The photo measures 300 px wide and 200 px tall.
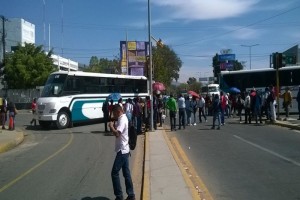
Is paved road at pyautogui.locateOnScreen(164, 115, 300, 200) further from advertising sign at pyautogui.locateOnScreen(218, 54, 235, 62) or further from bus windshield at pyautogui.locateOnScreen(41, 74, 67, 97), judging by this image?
advertising sign at pyautogui.locateOnScreen(218, 54, 235, 62)

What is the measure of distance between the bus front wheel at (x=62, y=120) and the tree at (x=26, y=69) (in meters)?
34.0

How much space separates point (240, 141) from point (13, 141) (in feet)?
30.1

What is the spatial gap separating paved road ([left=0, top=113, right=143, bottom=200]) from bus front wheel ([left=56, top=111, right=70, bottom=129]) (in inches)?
225

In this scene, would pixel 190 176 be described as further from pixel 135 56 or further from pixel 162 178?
pixel 135 56

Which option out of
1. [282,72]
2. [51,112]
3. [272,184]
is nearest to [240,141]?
[272,184]

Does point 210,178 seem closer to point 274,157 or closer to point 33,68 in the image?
point 274,157

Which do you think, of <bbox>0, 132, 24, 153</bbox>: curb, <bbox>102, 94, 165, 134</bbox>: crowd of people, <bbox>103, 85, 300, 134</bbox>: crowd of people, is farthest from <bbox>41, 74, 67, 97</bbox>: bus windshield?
<bbox>0, 132, 24, 153</bbox>: curb

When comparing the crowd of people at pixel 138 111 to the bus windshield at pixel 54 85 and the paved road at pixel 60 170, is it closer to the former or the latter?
the paved road at pixel 60 170

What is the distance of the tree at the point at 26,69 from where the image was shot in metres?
57.1

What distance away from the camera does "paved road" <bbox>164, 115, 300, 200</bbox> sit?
8.10m

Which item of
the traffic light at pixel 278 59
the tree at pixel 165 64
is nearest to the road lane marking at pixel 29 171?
the traffic light at pixel 278 59

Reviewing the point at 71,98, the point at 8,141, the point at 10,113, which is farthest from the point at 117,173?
the point at 71,98

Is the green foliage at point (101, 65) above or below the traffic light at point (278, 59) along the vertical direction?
above

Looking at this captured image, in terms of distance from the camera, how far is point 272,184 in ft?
28.0
